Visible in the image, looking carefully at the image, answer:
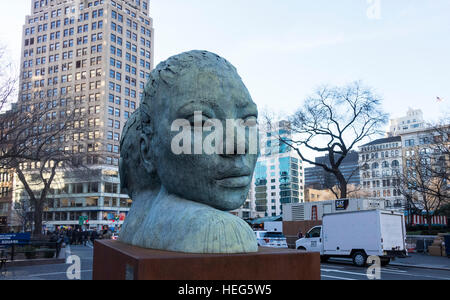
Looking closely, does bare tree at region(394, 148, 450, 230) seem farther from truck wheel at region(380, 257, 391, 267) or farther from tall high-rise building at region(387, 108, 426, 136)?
tall high-rise building at region(387, 108, 426, 136)

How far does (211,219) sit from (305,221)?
2721cm

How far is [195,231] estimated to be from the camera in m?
3.42

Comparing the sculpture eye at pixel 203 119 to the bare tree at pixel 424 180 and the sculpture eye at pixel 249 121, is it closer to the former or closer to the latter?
the sculpture eye at pixel 249 121

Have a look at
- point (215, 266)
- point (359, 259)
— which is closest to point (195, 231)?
point (215, 266)

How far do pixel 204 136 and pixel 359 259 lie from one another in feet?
52.2

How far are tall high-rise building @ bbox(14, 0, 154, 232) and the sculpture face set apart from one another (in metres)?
59.4

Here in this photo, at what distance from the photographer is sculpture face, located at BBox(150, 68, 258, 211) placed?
3.77m

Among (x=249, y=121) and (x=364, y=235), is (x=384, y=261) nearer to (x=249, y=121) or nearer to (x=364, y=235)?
(x=364, y=235)

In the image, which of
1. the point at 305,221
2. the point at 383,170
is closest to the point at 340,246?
the point at 305,221

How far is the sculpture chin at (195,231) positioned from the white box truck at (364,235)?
14.9 m

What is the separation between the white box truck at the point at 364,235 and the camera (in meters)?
16.8

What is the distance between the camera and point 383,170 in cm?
10325

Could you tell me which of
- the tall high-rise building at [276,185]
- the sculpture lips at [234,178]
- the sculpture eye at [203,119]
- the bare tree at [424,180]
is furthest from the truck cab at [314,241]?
the tall high-rise building at [276,185]

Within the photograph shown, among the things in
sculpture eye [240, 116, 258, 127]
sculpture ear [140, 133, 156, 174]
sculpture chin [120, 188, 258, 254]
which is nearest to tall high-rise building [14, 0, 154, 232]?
sculpture ear [140, 133, 156, 174]
